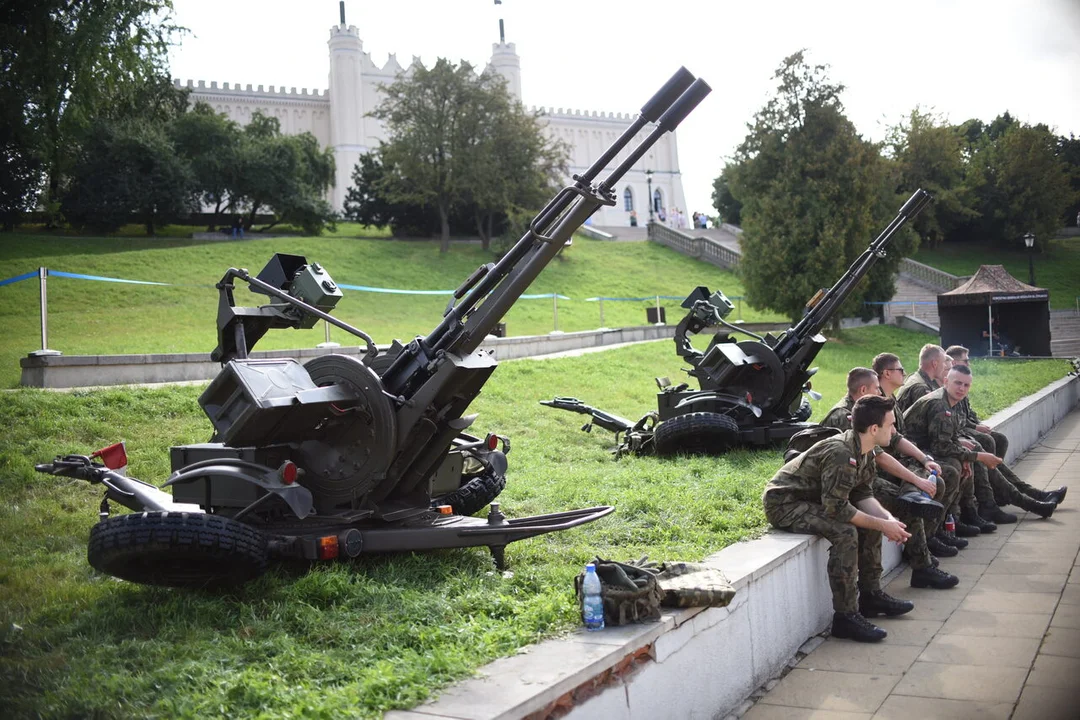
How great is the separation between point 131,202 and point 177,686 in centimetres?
3999

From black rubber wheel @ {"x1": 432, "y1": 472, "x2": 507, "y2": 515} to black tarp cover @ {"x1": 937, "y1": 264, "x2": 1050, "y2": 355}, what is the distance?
21.9 meters

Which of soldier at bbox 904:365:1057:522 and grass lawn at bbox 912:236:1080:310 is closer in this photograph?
soldier at bbox 904:365:1057:522

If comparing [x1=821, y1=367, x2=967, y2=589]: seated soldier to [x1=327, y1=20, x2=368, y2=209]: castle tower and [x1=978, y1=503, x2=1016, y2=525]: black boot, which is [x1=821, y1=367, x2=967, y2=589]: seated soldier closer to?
[x1=978, y1=503, x2=1016, y2=525]: black boot

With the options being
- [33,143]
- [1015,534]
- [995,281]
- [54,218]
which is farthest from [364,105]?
[1015,534]

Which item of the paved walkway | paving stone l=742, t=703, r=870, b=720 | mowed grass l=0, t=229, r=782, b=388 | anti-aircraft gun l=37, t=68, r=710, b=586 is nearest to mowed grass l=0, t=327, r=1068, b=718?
anti-aircraft gun l=37, t=68, r=710, b=586

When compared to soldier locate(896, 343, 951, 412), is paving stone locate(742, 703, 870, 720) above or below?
below

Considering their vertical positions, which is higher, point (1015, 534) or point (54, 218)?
point (54, 218)

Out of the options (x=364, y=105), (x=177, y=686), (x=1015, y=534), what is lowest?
(x=1015, y=534)

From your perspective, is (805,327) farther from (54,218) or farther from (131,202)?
(131,202)

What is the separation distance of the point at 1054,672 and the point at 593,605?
261cm

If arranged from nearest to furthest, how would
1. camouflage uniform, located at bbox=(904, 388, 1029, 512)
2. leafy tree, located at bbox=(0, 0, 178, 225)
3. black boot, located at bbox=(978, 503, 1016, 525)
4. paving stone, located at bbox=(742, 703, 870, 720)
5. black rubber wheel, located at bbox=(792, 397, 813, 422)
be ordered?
paving stone, located at bbox=(742, 703, 870, 720) < camouflage uniform, located at bbox=(904, 388, 1029, 512) < leafy tree, located at bbox=(0, 0, 178, 225) < black boot, located at bbox=(978, 503, 1016, 525) < black rubber wheel, located at bbox=(792, 397, 813, 422)

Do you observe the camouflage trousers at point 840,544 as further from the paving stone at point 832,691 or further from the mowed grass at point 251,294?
the mowed grass at point 251,294

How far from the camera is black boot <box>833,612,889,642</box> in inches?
243

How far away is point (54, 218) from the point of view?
36094 millimetres
